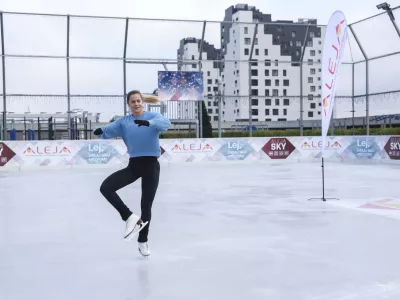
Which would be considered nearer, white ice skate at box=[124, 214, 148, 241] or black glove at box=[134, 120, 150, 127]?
black glove at box=[134, 120, 150, 127]

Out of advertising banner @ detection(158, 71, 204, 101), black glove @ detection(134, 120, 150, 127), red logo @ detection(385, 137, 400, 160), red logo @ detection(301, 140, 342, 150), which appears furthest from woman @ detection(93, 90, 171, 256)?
red logo @ detection(301, 140, 342, 150)

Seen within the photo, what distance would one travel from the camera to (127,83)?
19422mm

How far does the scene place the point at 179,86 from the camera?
20.4 m

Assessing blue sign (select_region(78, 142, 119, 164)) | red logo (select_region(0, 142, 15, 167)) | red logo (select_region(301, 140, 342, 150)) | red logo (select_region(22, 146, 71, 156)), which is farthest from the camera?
red logo (select_region(301, 140, 342, 150))

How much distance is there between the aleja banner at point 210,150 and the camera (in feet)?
62.2

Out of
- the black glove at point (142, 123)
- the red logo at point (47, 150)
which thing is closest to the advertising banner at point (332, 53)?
the black glove at point (142, 123)

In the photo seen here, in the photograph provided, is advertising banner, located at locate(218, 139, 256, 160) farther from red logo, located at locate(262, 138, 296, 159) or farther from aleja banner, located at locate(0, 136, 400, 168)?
red logo, located at locate(262, 138, 296, 159)

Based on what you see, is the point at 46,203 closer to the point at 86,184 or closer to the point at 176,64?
the point at 86,184

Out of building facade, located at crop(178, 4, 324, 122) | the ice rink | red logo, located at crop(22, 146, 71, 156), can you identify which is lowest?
the ice rink

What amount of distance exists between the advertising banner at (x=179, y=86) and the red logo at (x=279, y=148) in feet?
12.1

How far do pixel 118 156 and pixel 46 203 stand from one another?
996cm

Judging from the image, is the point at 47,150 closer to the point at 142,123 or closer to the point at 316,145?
the point at 316,145

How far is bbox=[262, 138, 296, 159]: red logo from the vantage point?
21781mm

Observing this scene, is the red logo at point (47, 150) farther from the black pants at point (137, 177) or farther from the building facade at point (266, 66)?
the building facade at point (266, 66)
